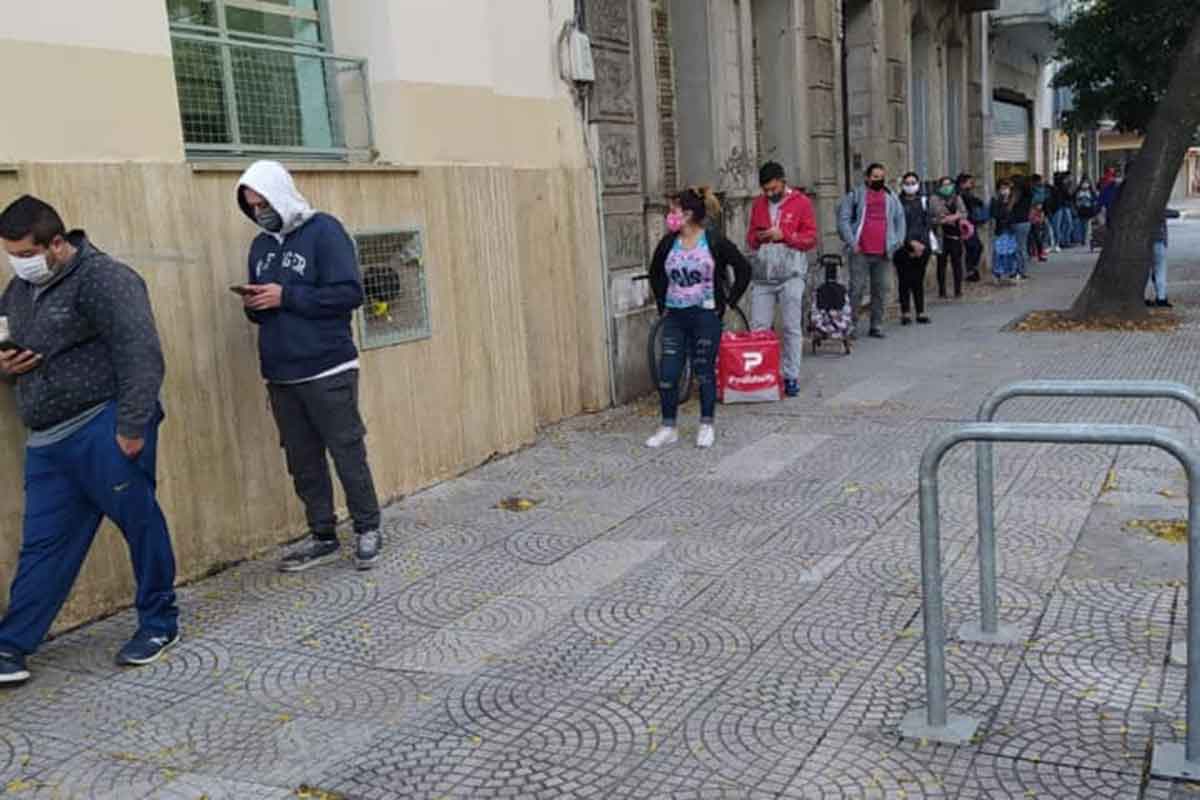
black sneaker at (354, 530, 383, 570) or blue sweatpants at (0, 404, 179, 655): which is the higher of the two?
blue sweatpants at (0, 404, 179, 655)

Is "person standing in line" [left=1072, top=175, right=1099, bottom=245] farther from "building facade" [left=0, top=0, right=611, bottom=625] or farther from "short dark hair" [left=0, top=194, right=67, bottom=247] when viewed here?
"short dark hair" [left=0, top=194, right=67, bottom=247]

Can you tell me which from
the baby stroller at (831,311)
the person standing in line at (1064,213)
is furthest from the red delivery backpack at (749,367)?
the person standing in line at (1064,213)

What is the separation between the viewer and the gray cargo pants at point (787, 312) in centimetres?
946

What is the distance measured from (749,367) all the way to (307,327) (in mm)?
4582

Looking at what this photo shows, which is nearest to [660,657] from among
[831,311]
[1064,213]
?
[831,311]

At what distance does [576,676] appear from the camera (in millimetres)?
4238

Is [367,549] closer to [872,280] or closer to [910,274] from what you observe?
[872,280]

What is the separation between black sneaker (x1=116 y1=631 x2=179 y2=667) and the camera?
453 cm

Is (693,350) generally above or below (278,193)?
below

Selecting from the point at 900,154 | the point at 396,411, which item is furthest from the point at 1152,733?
the point at 900,154

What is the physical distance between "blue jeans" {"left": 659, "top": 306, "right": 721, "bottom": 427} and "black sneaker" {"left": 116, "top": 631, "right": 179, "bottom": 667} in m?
4.08

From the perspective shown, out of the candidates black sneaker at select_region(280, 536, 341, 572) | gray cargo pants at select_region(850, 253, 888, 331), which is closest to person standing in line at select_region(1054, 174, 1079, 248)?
gray cargo pants at select_region(850, 253, 888, 331)

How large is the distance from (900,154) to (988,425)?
559 inches

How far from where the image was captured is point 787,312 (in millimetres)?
9477
